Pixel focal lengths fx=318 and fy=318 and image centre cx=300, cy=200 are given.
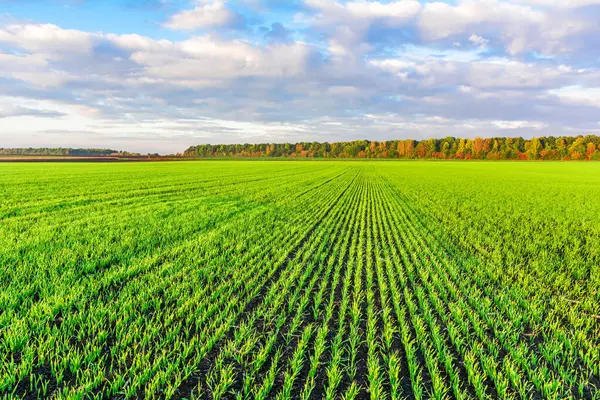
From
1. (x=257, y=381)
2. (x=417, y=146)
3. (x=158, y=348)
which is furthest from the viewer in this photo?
(x=417, y=146)

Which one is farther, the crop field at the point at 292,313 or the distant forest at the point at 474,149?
the distant forest at the point at 474,149

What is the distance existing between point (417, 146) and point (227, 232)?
17524 cm

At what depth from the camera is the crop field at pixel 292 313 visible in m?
3.75

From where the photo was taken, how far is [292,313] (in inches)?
216

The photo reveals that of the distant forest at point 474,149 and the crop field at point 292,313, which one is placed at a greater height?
the distant forest at point 474,149

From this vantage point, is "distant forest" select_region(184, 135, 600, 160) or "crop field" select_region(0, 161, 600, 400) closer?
"crop field" select_region(0, 161, 600, 400)

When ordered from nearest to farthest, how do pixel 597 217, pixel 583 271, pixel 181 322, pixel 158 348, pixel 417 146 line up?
pixel 158 348 → pixel 181 322 → pixel 583 271 → pixel 597 217 → pixel 417 146

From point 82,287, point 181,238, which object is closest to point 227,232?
point 181,238

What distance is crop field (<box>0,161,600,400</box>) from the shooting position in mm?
3754

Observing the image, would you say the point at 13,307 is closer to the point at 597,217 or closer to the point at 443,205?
the point at 443,205

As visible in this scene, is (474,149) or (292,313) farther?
(474,149)

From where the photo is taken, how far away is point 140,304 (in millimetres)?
5488

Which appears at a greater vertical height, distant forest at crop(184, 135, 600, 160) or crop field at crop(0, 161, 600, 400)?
distant forest at crop(184, 135, 600, 160)

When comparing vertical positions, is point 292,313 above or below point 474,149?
below
